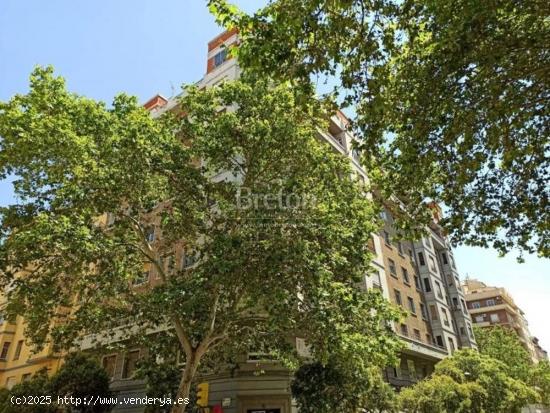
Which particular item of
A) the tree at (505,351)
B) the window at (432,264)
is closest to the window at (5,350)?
the window at (432,264)

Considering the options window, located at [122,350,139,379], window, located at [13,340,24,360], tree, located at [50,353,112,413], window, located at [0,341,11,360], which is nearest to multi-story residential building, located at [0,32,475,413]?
window, located at [122,350,139,379]

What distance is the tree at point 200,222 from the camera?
1099 centimetres

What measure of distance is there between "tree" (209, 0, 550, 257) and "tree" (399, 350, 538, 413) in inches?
410

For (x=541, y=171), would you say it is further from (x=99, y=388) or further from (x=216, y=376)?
(x=99, y=388)

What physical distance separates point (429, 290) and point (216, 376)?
23.1 meters

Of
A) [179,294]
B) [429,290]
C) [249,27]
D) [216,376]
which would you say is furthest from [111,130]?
[429,290]

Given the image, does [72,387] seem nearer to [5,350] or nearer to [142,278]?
[142,278]

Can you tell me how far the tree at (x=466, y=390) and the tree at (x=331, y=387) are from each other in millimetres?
4207

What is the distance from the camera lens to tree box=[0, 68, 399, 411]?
10992 millimetres

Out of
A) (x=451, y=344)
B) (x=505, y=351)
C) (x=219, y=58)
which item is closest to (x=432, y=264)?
(x=451, y=344)

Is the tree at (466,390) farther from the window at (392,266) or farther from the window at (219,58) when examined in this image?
the window at (219,58)

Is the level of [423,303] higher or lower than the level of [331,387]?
higher

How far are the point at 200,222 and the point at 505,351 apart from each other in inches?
1453

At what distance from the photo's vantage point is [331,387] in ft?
44.9
